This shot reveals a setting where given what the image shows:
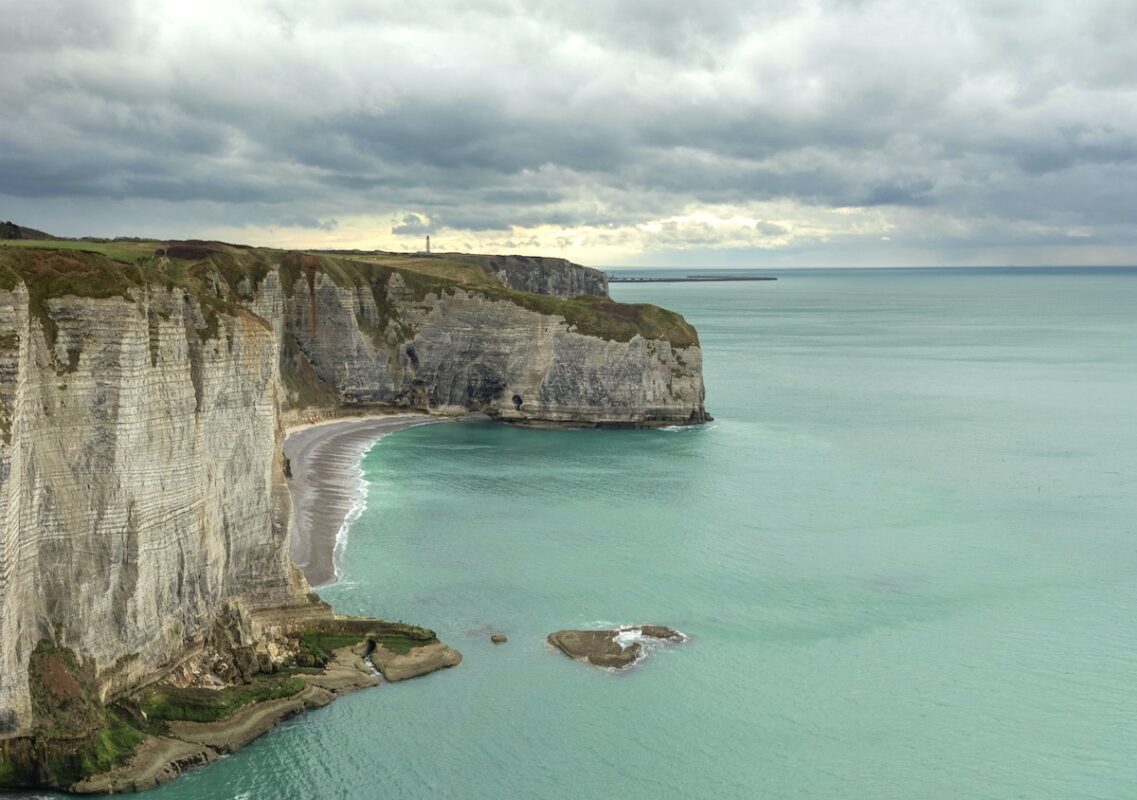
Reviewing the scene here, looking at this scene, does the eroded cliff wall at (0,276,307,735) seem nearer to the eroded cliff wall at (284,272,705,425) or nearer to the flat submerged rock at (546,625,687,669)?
the flat submerged rock at (546,625,687,669)

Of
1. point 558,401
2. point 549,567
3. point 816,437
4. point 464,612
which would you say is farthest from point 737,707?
point 558,401

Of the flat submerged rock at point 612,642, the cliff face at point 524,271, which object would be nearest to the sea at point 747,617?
the flat submerged rock at point 612,642

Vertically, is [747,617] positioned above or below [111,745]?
below

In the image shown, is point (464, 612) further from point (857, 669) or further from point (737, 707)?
point (857, 669)

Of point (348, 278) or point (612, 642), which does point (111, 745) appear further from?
point (348, 278)

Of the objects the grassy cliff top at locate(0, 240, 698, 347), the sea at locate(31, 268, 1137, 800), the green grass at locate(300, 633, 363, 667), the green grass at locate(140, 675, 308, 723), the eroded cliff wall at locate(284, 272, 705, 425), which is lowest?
the sea at locate(31, 268, 1137, 800)

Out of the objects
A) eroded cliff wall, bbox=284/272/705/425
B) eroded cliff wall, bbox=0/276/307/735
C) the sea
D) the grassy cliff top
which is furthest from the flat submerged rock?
eroded cliff wall, bbox=284/272/705/425

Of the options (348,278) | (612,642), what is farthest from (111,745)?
(348,278)
